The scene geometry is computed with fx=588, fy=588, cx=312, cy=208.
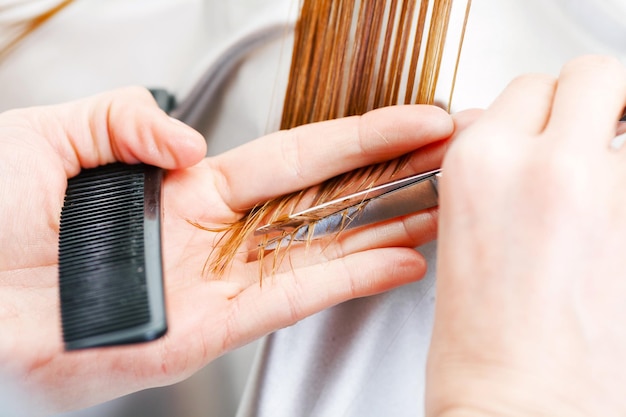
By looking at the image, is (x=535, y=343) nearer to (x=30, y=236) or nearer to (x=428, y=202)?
(x=428, y=202)

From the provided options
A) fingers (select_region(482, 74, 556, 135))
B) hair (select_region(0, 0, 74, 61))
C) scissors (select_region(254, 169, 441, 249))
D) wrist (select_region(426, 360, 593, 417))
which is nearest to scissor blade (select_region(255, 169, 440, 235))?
scissors (select_region(254, 169, 441, 249))

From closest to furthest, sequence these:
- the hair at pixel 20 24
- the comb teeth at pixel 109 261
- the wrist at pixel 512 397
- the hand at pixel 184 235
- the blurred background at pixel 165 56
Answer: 1. the wrist at pixel 512 397
2. the comb teeth at pixel 109 261
3. the hand at pixel 184 235
4. the blurred background at pixel 165 56
5. the hair at pixel 20 24

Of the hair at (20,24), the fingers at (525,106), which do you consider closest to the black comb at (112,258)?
the fingers at (525,106)

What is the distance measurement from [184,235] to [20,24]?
0.67 m

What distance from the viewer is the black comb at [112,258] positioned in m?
0.59

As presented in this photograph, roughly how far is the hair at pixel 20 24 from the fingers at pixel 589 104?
3.21 ft

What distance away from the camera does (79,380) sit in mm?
702

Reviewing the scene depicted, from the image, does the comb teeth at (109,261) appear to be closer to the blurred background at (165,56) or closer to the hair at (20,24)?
the blurred background at (165,56)

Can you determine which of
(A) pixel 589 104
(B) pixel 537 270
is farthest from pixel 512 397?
(A) pixel 589 104

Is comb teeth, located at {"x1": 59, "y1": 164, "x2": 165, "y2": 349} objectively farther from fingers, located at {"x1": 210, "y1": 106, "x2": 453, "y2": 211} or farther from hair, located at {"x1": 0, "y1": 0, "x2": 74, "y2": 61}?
hair, located at {"x1": 0, "y1": 0, "x2": 74, "y2": 61}

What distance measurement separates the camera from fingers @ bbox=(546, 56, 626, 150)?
20.0 inches

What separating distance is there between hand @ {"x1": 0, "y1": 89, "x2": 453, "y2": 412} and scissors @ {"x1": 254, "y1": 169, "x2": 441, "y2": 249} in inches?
1.0

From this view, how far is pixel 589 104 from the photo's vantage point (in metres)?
0.52

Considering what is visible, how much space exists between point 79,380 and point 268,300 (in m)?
0.25
